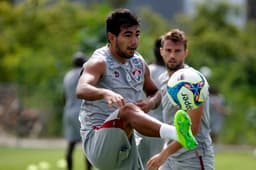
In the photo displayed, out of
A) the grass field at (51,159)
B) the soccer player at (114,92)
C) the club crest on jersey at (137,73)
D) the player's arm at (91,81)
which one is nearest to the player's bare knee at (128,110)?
the soccer player at (114,92)

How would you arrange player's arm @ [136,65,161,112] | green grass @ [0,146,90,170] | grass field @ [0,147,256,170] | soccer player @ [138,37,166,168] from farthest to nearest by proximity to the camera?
green grass @ [0,146,90,170] → grass field @ [0,147,256,170] → soccer player @ [138,37,166,168] → player's arm @ [136,65,161,112]

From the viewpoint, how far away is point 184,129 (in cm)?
723

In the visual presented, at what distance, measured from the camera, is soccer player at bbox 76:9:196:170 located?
26.2ft

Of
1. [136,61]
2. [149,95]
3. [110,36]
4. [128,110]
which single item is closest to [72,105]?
[149,95]

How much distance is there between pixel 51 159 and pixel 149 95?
10.7 m

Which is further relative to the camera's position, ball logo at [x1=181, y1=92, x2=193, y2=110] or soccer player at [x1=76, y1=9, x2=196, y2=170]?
soccer player at [x1=76, y1=9, x2=196, y2=170]

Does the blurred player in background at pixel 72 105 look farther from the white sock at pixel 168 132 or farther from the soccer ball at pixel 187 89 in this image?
the white sock at pixel 168 132

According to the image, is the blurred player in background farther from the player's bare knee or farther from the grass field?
the player's bare knee

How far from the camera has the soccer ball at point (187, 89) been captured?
784 centimetres

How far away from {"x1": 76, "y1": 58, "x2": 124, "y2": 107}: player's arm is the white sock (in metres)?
0.41

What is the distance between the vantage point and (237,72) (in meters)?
26.8

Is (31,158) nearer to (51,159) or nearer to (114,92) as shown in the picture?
(51,159)

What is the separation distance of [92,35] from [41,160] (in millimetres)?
8326

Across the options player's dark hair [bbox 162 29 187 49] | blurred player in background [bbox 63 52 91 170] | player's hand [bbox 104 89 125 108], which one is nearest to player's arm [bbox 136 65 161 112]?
player's dark hair [bbox 162 29 187 49]
